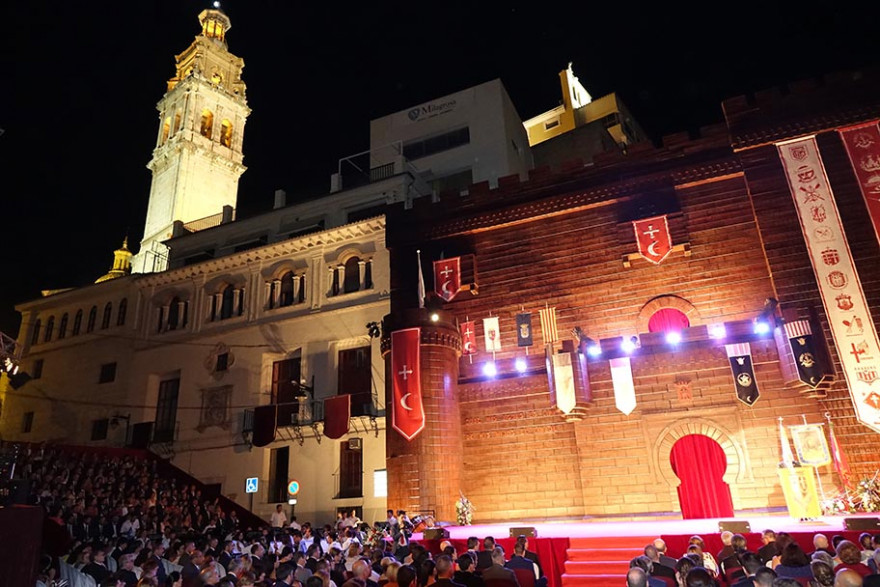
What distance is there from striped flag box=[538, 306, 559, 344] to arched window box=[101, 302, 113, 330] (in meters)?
22.6

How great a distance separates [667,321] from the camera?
16.5m

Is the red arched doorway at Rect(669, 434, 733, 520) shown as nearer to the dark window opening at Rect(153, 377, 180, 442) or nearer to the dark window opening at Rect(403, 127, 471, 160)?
the dark window opening at Rect(403, 127, 471, 160)

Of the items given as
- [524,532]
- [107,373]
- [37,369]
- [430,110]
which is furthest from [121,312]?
[524,532]

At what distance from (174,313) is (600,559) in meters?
23.1

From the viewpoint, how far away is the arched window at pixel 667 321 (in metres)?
16.4

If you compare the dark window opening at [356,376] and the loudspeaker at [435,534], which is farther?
the dark window opening at [356,376]

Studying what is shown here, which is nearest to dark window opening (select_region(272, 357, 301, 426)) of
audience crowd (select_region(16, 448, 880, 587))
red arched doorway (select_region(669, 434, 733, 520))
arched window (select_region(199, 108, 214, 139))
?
audience crowd (select_region(16, 448, 880, 587))

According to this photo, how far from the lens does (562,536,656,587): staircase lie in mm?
10462

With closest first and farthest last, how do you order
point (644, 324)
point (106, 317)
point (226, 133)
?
point (644, 324), point (106, 317), point (226, 133)

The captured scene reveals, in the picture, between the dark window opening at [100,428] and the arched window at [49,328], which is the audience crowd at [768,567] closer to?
the dark window opening at [100,428]

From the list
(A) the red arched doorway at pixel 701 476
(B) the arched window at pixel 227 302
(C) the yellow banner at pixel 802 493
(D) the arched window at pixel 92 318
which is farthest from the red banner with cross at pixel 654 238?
(D) the arched window at pixel 92 318

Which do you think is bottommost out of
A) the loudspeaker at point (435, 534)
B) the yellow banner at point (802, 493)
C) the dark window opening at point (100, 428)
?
the loudspeaker at point (435, 534)

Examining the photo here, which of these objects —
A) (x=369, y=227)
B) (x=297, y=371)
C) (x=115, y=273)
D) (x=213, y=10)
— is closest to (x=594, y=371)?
(x=369, y=227)

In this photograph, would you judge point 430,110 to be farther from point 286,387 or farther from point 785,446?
point 785,446
